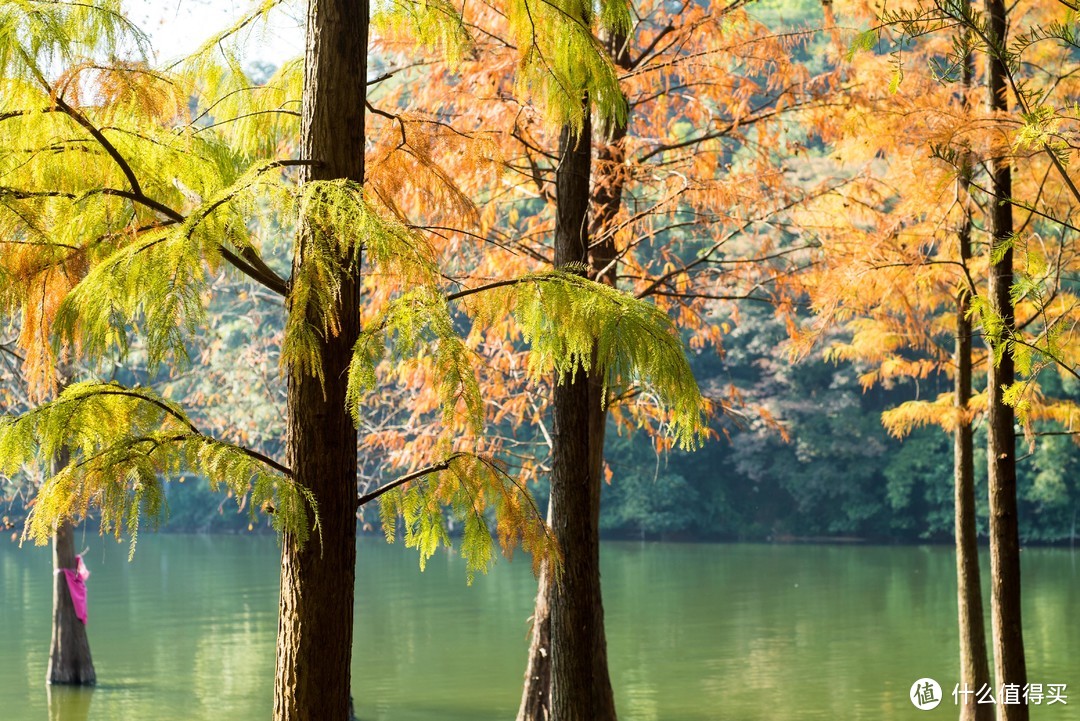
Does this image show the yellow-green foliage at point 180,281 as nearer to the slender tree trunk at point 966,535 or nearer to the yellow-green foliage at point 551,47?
the yellow-green foliage at point 551,47

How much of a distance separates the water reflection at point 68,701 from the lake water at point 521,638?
0.03 meters

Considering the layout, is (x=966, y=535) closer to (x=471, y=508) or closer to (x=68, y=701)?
(x=471, y=508)

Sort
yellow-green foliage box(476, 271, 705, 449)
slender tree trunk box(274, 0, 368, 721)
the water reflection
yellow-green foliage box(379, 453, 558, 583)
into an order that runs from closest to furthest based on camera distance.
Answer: yellow-green foliage box(476, 271, 705, 449) < slender tree trunk box(274, 0, 368, 721) < yellow-green foliage box(379, 453, 558, 583) < the water reflection

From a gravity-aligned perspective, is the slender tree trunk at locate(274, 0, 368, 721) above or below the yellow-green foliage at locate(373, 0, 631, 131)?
below

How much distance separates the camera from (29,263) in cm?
408

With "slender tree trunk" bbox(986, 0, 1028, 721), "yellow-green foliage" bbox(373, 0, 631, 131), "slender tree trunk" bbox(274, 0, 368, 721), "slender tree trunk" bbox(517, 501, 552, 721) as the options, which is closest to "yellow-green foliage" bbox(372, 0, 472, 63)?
"yellow-green foliage" bbox(373, 0, 631, 131)

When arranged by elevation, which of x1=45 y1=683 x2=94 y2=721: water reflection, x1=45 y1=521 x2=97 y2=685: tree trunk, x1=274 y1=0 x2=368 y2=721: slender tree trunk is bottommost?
x1=45 y1=683 x2=94 y2=721: water reflection

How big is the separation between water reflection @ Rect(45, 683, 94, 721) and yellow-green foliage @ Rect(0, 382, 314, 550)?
7544 mm

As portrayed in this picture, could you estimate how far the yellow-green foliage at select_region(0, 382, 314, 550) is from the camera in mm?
3510

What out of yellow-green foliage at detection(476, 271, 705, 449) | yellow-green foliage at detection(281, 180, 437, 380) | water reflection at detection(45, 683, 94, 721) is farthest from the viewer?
water reflection at detection(45, 683, 94, 721)

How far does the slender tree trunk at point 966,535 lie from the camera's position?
27.9ft

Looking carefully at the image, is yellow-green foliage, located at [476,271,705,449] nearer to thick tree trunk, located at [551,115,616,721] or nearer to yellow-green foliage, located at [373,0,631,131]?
yellow-green foliage, located at [373,0,631,131]

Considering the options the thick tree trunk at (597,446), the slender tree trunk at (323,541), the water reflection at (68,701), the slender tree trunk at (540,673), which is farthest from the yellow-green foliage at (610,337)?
the water reflection at (68,701)

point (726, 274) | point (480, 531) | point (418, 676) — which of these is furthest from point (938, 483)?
point (480, 531)
